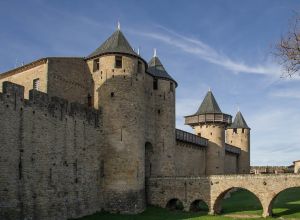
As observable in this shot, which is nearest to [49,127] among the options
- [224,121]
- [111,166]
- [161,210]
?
[111,166]

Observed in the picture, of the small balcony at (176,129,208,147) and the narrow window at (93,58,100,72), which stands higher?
the narrow window at (93,58,100,72)

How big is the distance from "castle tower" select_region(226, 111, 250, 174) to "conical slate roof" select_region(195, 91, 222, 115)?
37.0 feet

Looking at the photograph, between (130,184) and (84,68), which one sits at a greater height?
(84,68)

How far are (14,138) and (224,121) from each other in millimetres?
25894

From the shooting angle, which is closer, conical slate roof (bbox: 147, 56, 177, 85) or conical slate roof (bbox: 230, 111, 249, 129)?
conical slate roof (bbox: 147, 56, 177, 85)

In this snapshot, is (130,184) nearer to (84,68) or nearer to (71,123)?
(71,123)

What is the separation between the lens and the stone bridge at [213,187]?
27.5m

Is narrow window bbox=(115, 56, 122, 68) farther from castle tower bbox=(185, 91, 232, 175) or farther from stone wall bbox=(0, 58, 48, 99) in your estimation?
castle tower bbox=(185, 91, 232, 175)

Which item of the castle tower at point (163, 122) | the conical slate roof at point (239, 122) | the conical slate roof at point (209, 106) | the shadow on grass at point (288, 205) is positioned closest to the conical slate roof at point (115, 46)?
the castle tower at point (163, 122)

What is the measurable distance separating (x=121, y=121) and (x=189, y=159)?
45.7 ft

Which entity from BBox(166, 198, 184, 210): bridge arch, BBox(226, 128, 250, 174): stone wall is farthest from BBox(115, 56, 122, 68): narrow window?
BBox(226, 128, 250, 174): stone wall

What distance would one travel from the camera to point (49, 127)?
23.0m

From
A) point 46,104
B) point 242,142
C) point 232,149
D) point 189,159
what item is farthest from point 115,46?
point 242,142

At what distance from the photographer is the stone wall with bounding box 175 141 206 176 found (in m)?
37.7
